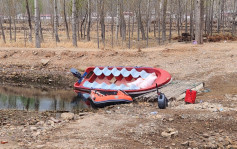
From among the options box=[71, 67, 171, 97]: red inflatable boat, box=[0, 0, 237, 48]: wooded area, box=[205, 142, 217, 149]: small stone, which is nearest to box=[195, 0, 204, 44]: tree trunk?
box=[0, 0, 237, 48]: wooded area

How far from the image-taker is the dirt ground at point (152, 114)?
6.80 meters

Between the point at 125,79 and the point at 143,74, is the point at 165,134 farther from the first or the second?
the point at 125,79

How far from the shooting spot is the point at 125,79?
14805 millimetres

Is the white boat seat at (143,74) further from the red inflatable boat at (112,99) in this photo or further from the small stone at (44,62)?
the small stone at (44,62)

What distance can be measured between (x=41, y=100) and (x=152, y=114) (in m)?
6.14

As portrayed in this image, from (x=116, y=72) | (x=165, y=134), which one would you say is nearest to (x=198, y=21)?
(x=116, y=72)

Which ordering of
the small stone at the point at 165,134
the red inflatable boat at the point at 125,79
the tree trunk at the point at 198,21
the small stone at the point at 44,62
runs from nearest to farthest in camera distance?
the small stone at the point at 165,134, the red inflatable boat at the point at 125,79, the small stone at the point at 44,62, the tree trunk at the point at 198,21

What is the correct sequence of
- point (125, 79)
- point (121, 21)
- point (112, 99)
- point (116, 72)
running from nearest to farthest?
point (112, 99) → point (116, 72) → point (125, 79) → point (121, 21)

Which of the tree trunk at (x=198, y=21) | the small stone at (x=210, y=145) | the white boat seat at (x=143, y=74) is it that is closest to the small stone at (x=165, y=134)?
the small stone at (x=210, y=145)

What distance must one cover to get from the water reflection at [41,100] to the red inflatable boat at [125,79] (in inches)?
30.7

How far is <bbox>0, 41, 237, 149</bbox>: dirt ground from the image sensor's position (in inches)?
268

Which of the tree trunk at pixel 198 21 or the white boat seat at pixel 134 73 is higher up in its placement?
the tree trunk at pixel 198 21

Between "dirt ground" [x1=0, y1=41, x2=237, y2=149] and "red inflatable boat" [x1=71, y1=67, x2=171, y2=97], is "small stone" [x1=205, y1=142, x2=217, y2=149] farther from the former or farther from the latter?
"red inflatable boat" [x1=71, y1=67, x2=171, y2=97]

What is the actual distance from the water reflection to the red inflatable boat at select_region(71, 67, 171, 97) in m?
0.78
